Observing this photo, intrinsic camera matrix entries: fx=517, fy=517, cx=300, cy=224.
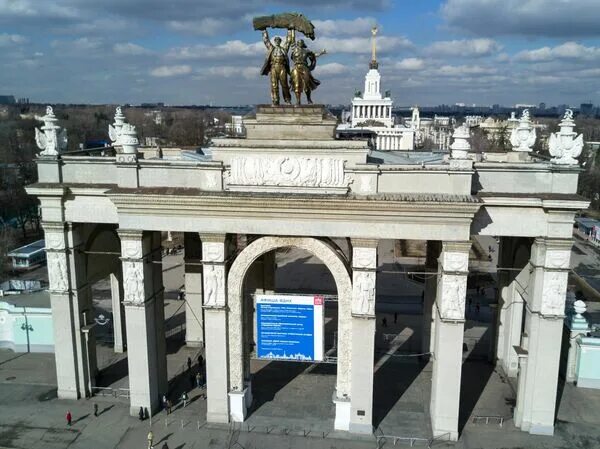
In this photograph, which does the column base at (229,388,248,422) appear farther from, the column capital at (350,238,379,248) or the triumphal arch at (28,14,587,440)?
the column capital at (350,238,379,248)

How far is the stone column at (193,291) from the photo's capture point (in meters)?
26.0

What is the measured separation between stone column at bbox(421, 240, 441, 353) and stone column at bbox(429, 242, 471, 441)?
4.36 meters

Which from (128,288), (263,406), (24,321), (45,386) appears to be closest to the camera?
(128,288)

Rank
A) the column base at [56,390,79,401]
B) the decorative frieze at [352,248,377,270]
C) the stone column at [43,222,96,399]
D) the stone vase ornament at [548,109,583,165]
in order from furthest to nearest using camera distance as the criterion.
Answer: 1. the column base at [56,390,79,401]
2. the stone column at [43,222,96,399]
3. the decorative frieze at [352,248,377,270]
4. the stone vase ornament at [548,109,583,165]

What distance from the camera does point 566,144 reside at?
60.9 ft

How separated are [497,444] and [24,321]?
22.9 meters

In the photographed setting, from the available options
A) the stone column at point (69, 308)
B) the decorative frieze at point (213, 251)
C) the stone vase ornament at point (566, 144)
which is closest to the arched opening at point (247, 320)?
the decorative frieze at point (213, 251)

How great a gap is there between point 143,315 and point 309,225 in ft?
24.3

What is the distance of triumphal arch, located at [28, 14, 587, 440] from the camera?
18.3m

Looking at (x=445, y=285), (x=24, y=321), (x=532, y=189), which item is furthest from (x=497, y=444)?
(x=24, y=321)

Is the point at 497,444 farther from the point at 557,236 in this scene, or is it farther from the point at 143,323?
the point at 143,323

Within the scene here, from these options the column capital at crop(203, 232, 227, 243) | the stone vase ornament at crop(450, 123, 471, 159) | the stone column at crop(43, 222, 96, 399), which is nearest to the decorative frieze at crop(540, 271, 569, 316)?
the stone vase ornament at crop(450, 123, 471, 159)

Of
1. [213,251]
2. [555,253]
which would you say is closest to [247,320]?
[213,251]

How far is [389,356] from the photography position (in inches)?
1056
